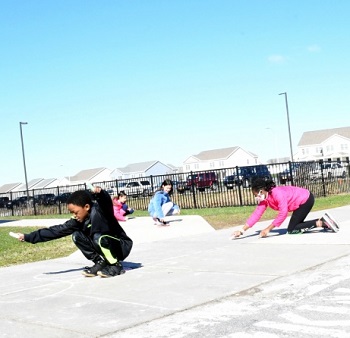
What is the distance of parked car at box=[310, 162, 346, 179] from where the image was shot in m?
21.6

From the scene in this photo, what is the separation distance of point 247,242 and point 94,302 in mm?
4427

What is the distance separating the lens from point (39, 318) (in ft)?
Answer: 16.3

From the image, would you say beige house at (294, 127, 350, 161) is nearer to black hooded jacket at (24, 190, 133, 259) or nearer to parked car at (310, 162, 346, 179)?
parked car at (310, 162, 346, 179)

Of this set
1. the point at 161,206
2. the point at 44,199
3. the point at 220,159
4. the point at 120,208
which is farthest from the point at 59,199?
the point at 220,159

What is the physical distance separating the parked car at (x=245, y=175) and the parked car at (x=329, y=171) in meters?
2.36

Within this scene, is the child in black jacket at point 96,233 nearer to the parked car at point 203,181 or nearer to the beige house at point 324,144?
the parked car at point 203,181

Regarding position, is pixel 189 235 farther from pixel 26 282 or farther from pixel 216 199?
pixel 216 199

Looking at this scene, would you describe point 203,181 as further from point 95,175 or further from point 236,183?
point 95,175

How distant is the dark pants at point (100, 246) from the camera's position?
689 centimetres

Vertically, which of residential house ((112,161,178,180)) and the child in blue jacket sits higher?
residential house ((112,161,178,180))

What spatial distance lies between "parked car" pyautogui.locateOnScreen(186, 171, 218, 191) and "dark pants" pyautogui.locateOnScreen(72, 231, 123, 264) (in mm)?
14055

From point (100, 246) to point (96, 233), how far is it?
0.58 feet

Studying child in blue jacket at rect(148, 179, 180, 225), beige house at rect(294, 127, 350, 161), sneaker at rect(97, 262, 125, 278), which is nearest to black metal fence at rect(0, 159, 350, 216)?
child in blue jacket at rect(148, 179, 180, 225)

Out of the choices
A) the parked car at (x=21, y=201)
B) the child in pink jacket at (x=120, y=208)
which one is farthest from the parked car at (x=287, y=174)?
the parked car at (x=21, y=201)
